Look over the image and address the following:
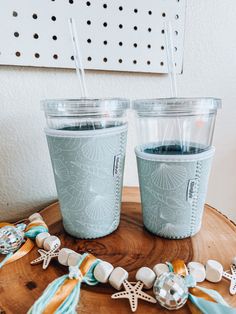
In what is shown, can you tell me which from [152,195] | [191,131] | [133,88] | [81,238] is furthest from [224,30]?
[81,238]

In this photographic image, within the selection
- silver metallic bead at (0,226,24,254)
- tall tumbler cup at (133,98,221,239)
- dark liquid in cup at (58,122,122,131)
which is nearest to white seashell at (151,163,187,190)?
tall tumbler cup at (133,98,221,239)

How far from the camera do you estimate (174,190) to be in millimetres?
386

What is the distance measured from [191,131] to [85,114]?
0.18 metres

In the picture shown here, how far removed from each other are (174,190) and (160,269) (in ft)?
0.38

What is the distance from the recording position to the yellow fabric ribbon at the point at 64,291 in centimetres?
27

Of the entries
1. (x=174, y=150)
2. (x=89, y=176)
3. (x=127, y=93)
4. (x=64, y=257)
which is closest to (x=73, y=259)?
(x=64, y=257)

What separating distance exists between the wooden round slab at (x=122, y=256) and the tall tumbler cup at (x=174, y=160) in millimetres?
27

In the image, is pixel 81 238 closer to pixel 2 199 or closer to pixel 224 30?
pixel 2 199

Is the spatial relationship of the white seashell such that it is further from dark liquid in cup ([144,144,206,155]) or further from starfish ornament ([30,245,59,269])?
starfish ornament ([30,245,59,269])

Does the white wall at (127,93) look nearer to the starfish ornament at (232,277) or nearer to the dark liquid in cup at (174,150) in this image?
the dark liquid in cup at (174,150)

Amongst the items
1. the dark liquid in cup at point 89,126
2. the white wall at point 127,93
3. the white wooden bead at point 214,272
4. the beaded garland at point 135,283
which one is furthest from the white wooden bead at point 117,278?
the white wall at point 127,93

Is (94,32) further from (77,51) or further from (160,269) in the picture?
(160,269)

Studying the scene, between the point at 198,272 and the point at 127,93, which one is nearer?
the point at 198,272

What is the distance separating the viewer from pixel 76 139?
36cm
